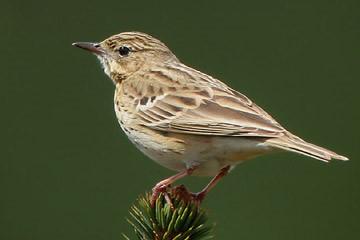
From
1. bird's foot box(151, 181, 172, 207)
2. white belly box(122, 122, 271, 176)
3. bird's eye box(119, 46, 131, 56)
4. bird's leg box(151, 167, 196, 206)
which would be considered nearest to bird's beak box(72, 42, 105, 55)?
bird's eye box(119, 46, 131, 56)

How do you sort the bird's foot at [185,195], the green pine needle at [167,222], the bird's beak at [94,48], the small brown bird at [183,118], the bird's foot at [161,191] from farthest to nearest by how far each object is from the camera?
the bird's beak at [94,48] → the small brown bird at [183,118] → the bird's foot at [185,195] → the bird's foot at [161,191] → the green pine needle at [167,222]

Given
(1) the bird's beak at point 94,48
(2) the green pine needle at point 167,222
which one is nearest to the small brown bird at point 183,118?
(1) the bird's beak at point 94,48

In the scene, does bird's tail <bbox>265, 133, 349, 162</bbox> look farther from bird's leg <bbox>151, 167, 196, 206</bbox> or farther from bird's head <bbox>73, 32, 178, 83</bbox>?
bird's head <bbox>73, 32, 178, 83</bbox>

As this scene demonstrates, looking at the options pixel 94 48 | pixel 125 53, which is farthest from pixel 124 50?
pixel 94 48

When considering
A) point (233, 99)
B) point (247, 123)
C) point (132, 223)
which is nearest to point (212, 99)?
point (233, 99)

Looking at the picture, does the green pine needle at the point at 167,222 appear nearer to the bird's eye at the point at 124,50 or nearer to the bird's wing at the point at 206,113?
the bird's wing at the point at 206,113

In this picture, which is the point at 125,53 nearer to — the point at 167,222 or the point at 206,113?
the point at 206,113
